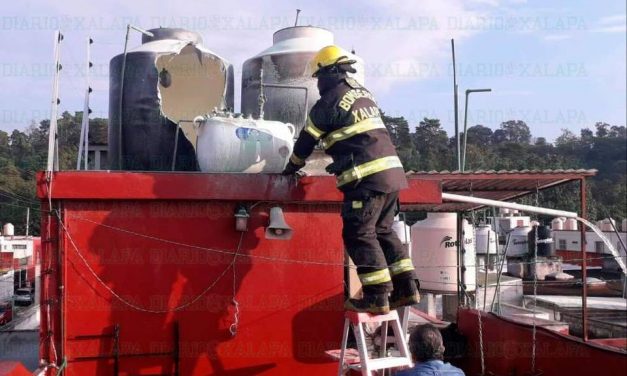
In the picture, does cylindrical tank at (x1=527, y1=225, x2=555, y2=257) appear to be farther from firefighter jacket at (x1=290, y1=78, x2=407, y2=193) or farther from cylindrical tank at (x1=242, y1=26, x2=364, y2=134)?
firefighter jacket at (x1=290, y1=78, x2=407, y2=193)

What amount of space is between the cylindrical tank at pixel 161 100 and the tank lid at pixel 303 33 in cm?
82

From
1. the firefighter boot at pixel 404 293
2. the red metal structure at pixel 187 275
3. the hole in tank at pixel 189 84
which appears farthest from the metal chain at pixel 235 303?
the hole in tank at pixel 189 84

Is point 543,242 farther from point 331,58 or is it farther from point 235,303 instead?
point 331,58

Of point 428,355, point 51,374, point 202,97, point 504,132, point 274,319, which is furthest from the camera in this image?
point 504,132

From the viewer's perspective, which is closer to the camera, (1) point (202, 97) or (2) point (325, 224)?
(2) point (325, 224)

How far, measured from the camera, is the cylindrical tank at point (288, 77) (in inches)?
252

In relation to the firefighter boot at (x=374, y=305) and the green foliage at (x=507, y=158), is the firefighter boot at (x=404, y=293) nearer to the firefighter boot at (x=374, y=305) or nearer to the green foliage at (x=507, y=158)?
the firefighter boot at (x=374, y=305)

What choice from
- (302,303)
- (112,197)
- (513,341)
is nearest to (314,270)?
(302,303)

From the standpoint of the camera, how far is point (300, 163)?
4.77 meters

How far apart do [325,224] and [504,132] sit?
130 metres

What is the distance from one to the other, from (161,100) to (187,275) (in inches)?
85.8

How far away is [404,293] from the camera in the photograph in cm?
443

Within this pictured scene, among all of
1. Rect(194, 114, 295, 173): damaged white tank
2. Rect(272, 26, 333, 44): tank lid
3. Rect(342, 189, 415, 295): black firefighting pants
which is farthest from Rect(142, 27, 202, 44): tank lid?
Rect(342, 189, 415, 295): black firefighting pants

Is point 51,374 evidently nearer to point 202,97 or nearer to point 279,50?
point 202,97
